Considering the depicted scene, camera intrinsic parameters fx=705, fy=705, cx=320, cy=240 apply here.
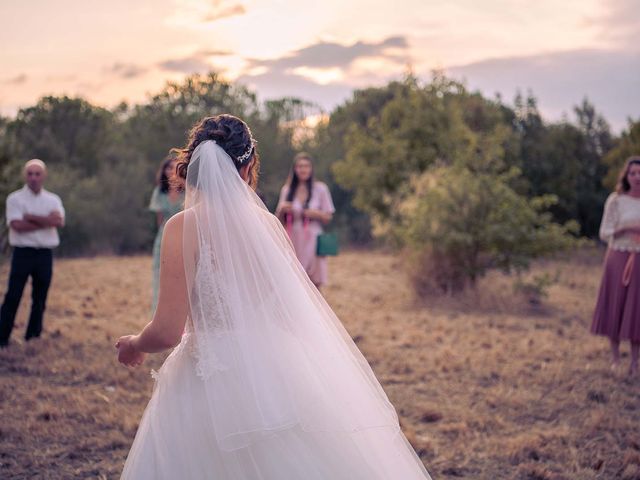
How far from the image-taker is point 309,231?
8.89 m

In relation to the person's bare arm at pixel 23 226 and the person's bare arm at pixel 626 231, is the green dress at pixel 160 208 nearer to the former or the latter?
the person's bare arm at pixel 23 226

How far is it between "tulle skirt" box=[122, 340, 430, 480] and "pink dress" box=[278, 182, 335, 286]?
20.0ft

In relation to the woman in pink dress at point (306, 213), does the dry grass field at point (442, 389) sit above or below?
below

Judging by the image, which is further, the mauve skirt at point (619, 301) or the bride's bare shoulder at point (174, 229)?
the mauve skirt at point (619, 301)

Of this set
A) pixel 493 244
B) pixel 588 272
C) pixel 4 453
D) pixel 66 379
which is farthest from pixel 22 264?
pixel 588 272

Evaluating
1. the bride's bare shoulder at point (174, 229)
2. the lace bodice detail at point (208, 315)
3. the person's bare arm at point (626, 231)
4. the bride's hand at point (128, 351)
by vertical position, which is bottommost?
the bride's hand at point (128, 351)

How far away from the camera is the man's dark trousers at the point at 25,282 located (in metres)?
7.68

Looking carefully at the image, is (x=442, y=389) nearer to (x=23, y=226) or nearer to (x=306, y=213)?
(x=306, y=213)

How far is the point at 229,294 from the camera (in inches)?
107

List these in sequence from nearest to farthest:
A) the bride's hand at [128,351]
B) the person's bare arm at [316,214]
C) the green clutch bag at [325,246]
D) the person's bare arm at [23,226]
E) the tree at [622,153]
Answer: the bride's hand at [128,351] → the person's bare arm at [23,226] → the person's bare arm at [316,214] → the green clutch bag at [325,246] → the tree at [622,153]

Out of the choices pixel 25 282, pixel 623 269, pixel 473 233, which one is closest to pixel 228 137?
pixel 623 269

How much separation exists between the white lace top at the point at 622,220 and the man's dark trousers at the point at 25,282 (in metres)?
5.98

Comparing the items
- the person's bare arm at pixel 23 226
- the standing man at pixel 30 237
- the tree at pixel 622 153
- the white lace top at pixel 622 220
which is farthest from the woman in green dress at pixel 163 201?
the tree at pixel 622 153

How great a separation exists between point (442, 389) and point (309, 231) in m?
3.06
